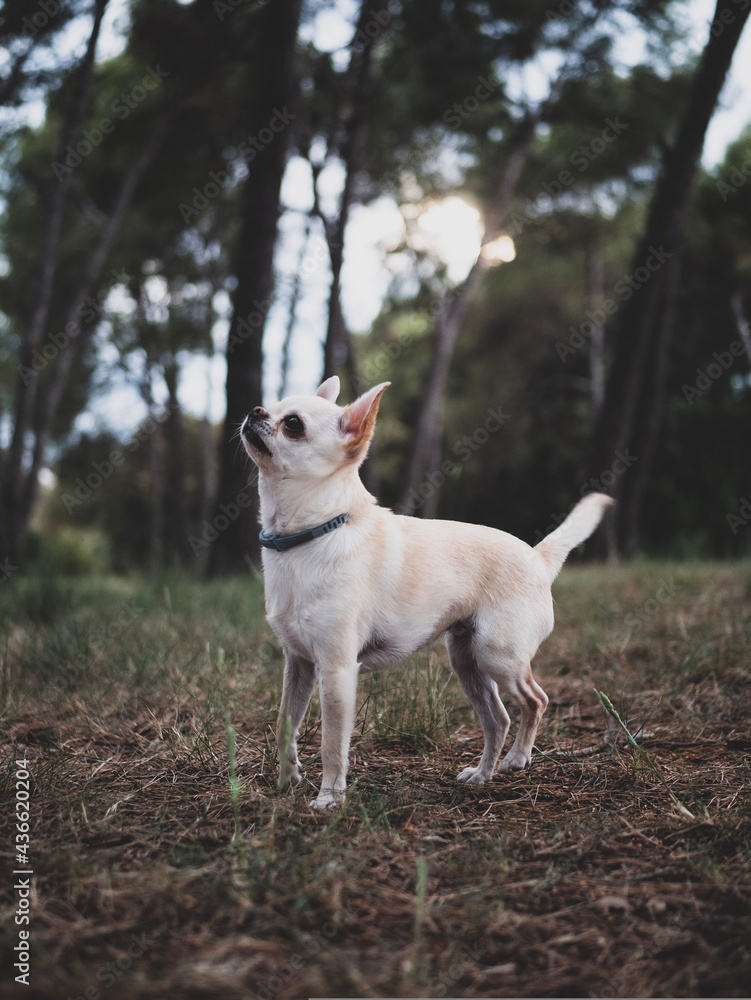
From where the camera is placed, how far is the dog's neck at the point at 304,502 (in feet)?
8.64

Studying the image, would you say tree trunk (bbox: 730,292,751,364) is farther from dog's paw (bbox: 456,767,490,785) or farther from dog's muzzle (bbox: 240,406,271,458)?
dog's muzzle (bbox: 240,406,271,458)

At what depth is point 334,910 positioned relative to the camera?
1.76m

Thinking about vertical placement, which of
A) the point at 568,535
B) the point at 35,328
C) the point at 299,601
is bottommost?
the point at 299,601

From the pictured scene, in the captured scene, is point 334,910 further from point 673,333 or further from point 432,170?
point 673,333

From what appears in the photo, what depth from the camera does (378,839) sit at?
215cm

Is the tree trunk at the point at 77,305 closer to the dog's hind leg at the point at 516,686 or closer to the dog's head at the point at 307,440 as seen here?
the dog's head at the point at 307,440

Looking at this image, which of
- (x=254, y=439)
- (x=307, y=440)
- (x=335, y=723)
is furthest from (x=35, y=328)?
(x=335, y=723)

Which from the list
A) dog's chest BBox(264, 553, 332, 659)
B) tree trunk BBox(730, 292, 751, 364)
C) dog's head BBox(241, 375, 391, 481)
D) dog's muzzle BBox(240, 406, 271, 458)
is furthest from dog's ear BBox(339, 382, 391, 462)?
tree trunk BBox(730, 292, 751, 364)

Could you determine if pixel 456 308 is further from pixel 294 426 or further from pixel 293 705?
pixel 293 705

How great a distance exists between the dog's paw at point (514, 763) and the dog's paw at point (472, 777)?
14 centimetres

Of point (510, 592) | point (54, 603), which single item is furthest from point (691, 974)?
point (54, 603)

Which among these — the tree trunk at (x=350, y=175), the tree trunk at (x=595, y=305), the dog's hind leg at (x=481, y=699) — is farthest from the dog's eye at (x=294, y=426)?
the tree trunk at (x=595, y=305)

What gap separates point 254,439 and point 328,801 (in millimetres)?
1305

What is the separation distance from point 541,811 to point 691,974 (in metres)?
0.92
